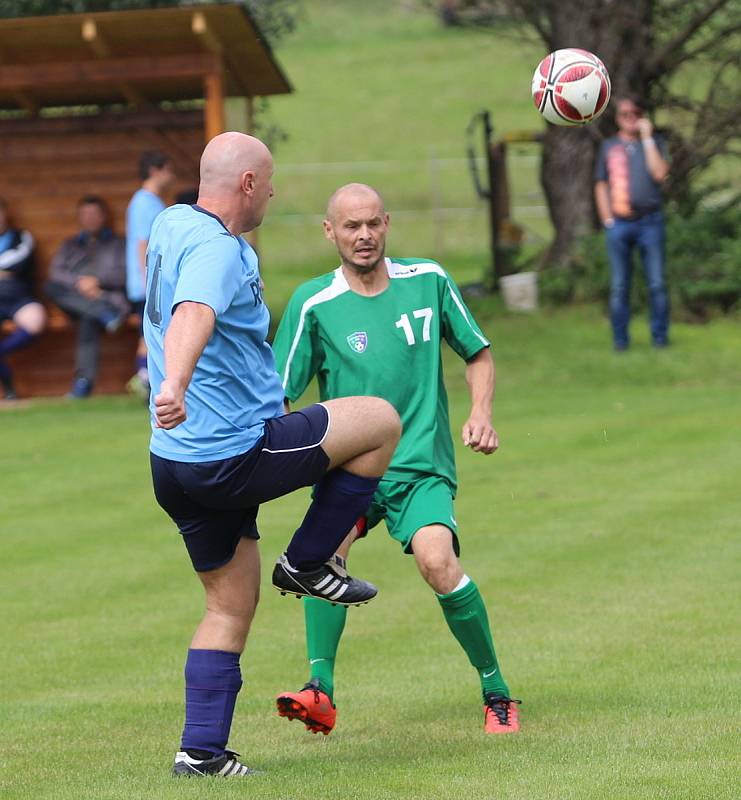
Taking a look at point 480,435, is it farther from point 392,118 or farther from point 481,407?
point 392,118

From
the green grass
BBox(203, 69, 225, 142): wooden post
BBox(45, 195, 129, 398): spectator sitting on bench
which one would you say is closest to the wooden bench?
BBox(45, 195, 129, 398): spectator sitting on bench

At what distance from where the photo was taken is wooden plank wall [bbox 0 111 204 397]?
1767 cm

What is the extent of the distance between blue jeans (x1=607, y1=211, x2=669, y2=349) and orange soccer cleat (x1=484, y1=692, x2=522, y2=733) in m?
10.7

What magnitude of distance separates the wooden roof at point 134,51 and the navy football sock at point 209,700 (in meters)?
10.7

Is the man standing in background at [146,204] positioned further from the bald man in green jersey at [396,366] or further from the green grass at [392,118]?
the bald man in green jersey at [396,366]

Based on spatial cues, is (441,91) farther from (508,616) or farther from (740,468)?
(508,616)

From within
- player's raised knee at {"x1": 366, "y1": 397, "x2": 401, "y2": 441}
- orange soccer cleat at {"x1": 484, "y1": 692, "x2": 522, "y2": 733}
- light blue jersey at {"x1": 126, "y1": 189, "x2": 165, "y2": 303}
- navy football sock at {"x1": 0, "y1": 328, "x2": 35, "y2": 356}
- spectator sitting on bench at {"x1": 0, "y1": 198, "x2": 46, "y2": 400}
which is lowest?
navy football sock at {"x1": 0, "y1": 328, "x2": 35, "y2": 356}

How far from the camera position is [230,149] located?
5.15 meters

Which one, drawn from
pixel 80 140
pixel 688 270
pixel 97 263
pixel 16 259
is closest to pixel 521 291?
Answer: pixel 688 270

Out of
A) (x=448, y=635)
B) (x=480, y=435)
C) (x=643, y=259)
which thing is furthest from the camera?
(x=643, y=259)

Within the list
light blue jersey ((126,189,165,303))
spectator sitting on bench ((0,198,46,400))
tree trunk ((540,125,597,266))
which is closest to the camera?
light blue jersey ((126,189,165,303))

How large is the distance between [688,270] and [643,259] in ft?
7.33

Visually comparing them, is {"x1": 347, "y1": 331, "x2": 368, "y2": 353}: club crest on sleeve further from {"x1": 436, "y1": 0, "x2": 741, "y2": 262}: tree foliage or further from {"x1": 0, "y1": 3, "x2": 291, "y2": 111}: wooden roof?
{"x1": 436, "y1": 0, "x2": 741, "y2": 262}: tree foliage

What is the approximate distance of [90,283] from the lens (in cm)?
1664
